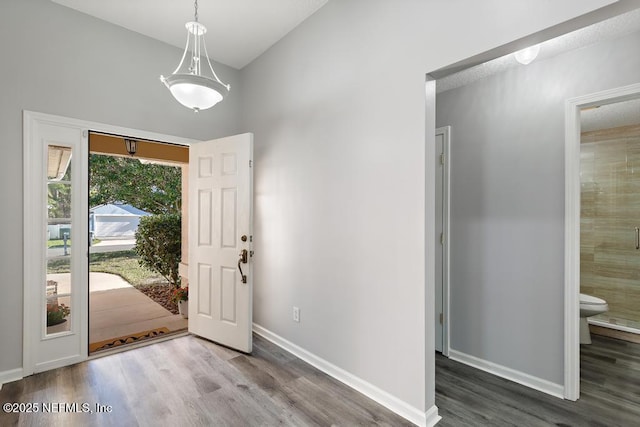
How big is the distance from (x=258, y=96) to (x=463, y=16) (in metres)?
2.30

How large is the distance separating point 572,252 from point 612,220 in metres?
2.42

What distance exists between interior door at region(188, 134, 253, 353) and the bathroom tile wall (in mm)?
4224

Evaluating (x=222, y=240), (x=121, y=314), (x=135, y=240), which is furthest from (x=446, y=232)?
(x=135, y=240)

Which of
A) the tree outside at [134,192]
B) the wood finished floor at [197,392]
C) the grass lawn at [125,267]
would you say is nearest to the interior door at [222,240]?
the wood finished floor at [197,392]

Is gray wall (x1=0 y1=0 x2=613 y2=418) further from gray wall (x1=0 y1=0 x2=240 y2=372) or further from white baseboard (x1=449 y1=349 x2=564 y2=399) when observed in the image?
white baseboard (x1=449 y1=349 x2=564 y2=399)

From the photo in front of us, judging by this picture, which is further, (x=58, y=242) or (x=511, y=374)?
(x=58, y=242)

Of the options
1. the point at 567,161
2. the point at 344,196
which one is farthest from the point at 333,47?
the point at 567,161

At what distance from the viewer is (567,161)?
223 centimetres

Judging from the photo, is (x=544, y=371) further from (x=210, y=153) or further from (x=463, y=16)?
(x=210, y=153)

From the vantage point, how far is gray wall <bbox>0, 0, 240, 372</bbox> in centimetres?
239

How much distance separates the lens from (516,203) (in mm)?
2508

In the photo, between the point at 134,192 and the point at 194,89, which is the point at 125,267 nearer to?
the point at 134,192

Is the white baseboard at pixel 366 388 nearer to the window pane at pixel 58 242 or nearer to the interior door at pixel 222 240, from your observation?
the interior door at pixel 222 240

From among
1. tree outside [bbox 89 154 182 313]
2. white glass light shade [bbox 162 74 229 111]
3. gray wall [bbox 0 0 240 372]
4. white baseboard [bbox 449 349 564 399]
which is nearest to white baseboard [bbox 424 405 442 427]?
white baseboard [bbox 449 349 564 399]
